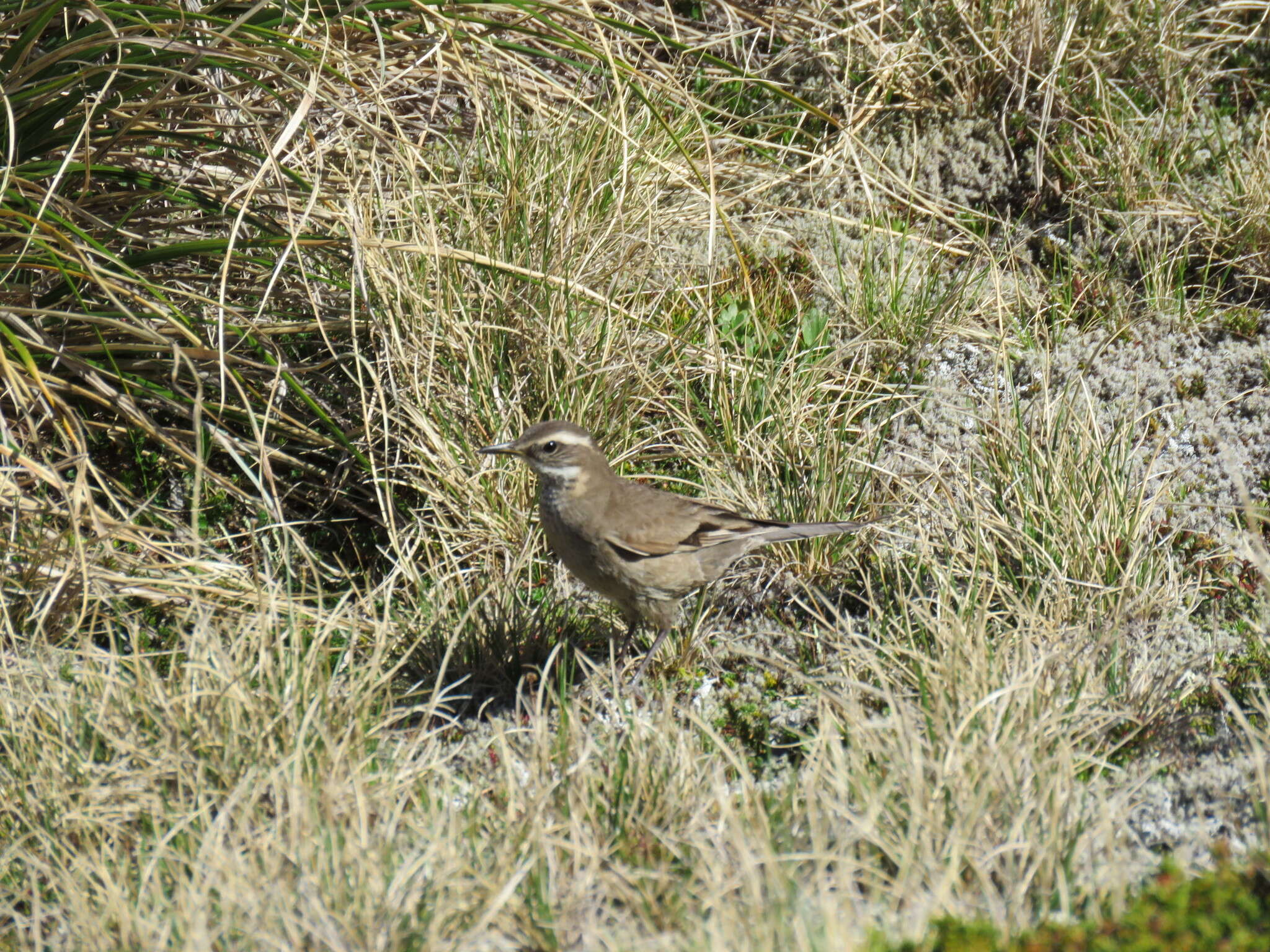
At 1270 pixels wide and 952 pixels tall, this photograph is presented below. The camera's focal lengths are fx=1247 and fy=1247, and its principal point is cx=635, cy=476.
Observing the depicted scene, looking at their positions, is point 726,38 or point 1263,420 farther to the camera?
point 726,38

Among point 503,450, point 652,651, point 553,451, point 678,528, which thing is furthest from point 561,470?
point 652,651

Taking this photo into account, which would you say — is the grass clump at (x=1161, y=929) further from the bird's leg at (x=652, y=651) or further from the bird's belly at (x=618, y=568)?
the bird's belly at (x=618, y=568)

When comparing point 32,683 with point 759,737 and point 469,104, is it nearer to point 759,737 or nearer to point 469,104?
point 759,737

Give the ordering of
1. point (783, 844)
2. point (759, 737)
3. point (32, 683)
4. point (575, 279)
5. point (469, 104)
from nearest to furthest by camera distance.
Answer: point (783, 844) < point (32, 683) < point (759, 737) < point (575, 279) < point (469, 104)

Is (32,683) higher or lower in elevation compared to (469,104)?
lower

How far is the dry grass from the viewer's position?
Result: 3328 mm

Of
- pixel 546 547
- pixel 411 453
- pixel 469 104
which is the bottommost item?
pixel 546 547

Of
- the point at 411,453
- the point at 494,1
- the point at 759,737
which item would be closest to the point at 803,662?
the point at 759,737

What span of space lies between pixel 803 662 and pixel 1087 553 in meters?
1.13

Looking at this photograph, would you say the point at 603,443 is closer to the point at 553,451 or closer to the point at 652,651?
the point at 553,451

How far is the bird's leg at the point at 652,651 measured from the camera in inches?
185

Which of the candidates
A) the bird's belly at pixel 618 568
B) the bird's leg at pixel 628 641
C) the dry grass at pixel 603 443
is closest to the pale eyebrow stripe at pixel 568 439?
the bird's belly at pixel 618 568

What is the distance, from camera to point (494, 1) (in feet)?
19.1

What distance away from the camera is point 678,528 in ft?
15.8
